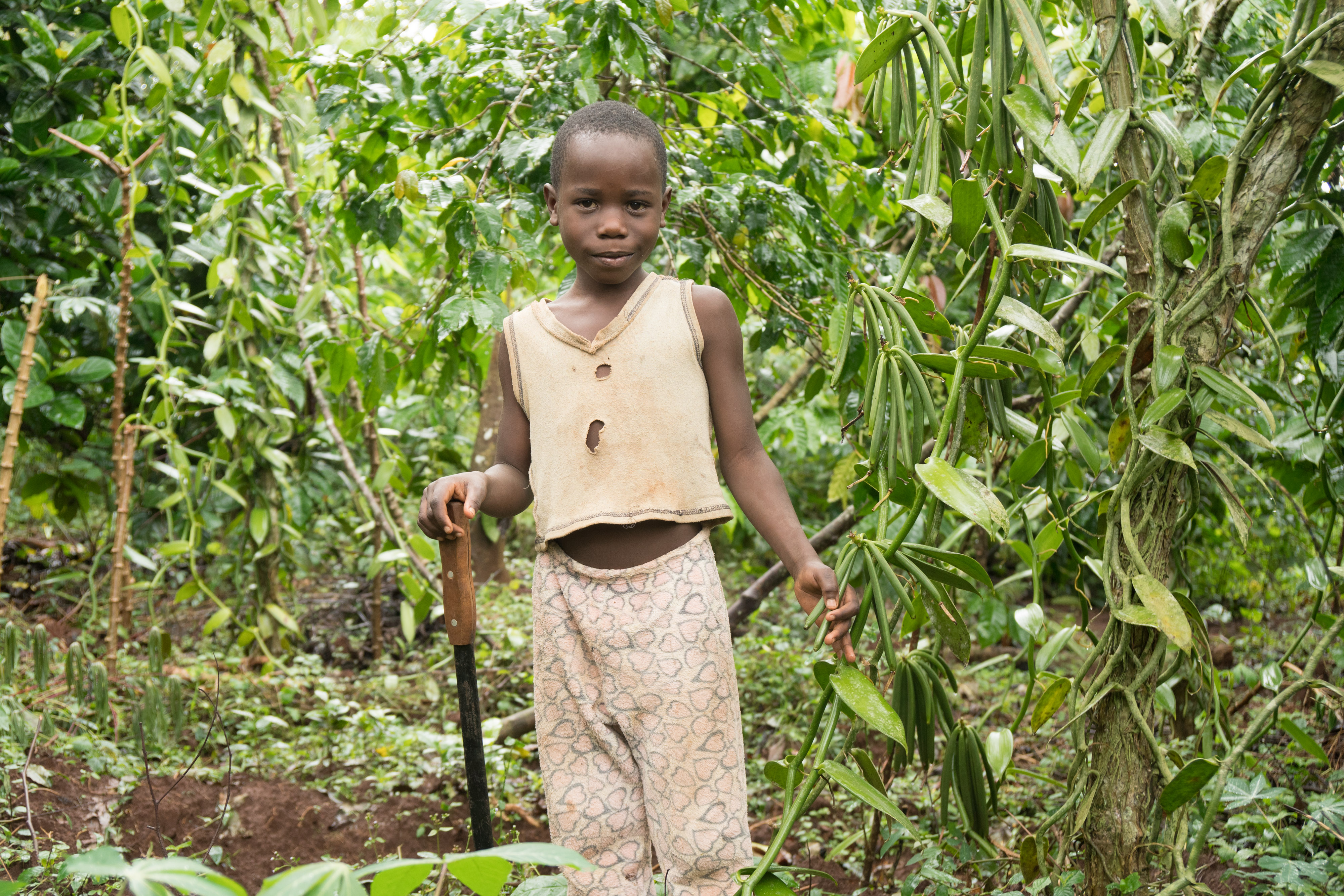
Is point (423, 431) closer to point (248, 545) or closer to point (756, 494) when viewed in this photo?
point (248, 545)

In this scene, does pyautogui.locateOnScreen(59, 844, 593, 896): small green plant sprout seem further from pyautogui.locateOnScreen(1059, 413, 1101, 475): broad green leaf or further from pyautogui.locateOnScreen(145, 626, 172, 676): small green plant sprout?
pyautogui.locateOnScreen(145, 626, 172, 676): small green plant sprout

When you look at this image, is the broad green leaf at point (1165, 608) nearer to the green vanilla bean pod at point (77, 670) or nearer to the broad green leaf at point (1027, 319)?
the broad green leaf at point (1027, 319)

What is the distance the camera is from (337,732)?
7.83 ft

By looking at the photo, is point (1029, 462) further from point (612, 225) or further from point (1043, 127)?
point (612, 225)

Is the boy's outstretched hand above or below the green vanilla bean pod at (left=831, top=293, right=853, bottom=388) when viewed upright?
below

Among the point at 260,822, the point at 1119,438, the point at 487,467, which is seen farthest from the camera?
the point at 487,467

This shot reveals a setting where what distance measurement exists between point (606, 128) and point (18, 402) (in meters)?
1.52

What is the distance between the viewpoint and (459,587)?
111cm

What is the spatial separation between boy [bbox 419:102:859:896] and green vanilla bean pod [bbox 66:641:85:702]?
4.45 feet

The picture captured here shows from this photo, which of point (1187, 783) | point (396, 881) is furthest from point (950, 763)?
point (396, 881)

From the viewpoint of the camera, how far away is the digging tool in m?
1.11

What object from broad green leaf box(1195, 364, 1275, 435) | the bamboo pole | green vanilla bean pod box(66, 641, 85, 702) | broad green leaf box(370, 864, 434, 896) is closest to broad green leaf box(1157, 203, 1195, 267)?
broad green leaf box(1195, 364, 1275, 435)

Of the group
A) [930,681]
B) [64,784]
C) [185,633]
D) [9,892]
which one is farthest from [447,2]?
[185,633]

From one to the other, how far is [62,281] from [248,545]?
0.92 m
